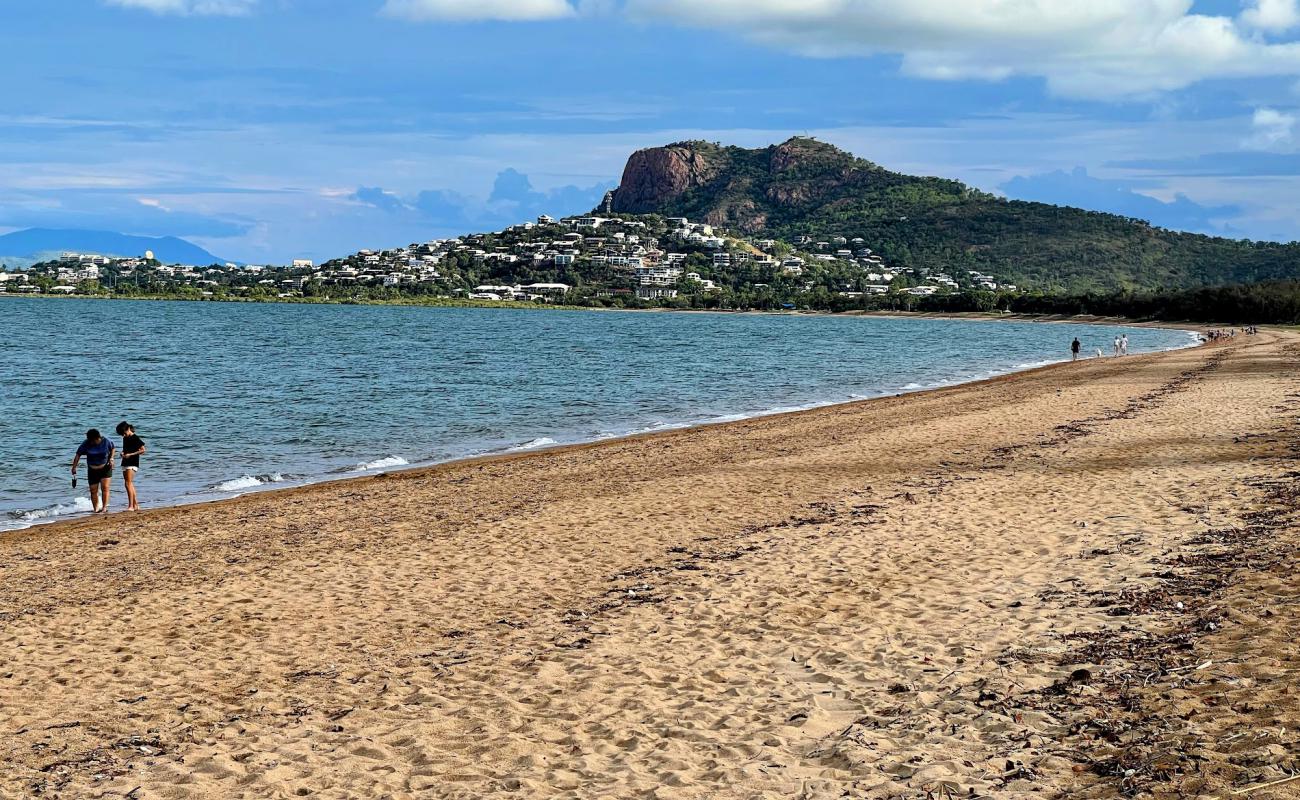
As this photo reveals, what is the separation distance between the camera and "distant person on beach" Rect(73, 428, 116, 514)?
53.7ft

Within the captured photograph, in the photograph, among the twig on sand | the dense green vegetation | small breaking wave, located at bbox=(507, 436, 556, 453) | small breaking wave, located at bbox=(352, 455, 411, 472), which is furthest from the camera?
the dense green vegetation

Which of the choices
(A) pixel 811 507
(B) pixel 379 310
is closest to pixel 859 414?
(A) pixel 811 507

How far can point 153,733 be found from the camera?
7.04 meters

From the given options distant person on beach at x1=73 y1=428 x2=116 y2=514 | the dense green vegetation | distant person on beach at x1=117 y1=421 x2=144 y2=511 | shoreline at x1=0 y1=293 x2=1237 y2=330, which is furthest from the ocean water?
shoreline at x1=0 y1=293 x2=1237 y2=330

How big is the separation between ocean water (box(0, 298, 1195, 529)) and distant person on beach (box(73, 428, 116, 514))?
505 mm

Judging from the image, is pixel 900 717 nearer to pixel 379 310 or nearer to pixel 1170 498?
pixel 1170 498

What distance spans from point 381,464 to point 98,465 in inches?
252

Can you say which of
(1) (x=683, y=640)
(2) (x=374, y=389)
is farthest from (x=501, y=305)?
(1) (x=683, y=640)

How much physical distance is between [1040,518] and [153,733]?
978cm

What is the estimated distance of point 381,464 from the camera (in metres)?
22.1

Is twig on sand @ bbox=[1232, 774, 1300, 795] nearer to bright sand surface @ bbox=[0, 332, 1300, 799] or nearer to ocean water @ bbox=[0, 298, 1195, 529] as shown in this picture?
bright sand surface @ bbox=[0, 332, 1300, 799]

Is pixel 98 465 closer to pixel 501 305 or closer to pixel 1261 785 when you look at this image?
pixel 1261 785

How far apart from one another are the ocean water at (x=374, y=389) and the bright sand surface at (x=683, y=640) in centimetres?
701

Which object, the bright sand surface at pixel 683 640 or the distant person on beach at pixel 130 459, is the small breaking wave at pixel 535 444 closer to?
the bright sand surface at pixel 683 640
